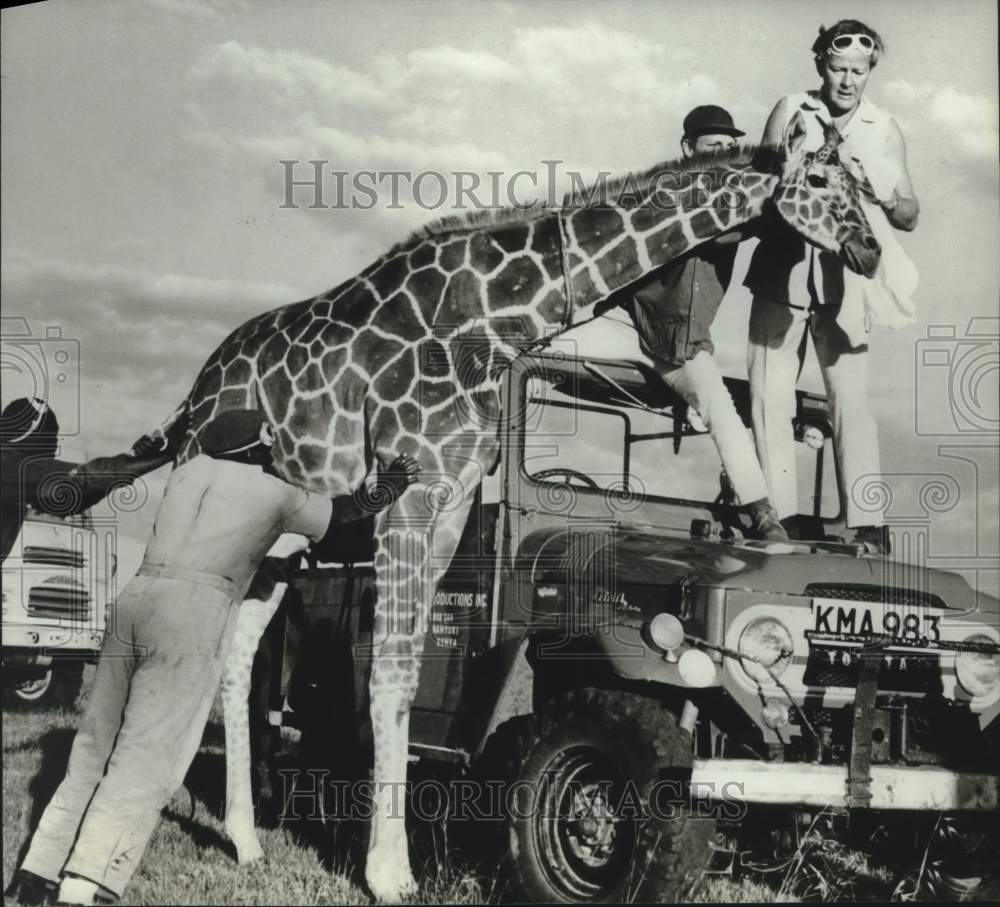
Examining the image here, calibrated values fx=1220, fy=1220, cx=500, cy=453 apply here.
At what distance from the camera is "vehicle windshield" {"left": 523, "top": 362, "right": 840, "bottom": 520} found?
4969 millimetres

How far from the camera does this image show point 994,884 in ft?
16.0

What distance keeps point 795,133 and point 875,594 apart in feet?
7.13

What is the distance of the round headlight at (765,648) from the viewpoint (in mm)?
4086

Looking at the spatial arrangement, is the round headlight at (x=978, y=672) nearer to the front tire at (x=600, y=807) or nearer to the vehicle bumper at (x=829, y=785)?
the vehicle bumper at (x=829, y=785)

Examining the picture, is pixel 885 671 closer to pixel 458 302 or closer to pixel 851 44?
pixel 458 302

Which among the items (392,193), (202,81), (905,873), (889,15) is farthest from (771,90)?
(905,873)

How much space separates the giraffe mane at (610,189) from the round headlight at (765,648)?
7.08 feet

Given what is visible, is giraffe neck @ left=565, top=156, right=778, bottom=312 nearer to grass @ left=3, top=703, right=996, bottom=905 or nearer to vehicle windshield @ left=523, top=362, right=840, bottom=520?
vehicle windshield @ left=523, top=362, right=840, bottom=520

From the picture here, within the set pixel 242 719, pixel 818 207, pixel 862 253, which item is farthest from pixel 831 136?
pixel 242 719

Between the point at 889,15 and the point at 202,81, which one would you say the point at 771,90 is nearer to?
the point at 889,15

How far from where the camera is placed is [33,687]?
6352 mm

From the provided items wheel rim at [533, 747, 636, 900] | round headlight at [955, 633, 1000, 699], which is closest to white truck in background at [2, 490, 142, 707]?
wheel rim at [533, 747, 636, 900]

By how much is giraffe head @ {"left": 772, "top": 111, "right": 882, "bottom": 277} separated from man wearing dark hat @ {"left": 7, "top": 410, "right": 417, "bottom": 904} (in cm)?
251

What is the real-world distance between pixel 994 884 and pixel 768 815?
1219 millimetres
